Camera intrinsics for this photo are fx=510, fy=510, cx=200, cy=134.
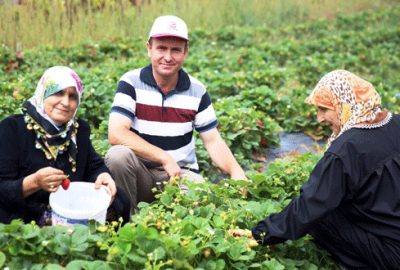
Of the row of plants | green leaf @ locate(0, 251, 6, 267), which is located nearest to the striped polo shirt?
the row of plants

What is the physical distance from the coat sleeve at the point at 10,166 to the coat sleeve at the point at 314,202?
115cm

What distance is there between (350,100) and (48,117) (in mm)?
1493

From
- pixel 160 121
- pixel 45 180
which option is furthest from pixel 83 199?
pixel 160 121

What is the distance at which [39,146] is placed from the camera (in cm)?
246

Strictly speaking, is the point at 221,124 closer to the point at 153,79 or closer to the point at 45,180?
the point at 153,79

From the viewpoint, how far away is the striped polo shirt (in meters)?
3.16

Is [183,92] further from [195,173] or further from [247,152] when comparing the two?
[247,152]

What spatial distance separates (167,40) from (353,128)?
1289mm

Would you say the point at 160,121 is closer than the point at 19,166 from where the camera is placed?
No

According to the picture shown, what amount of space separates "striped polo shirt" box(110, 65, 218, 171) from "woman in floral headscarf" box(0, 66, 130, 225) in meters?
0.59

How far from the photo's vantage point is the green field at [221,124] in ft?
6.81

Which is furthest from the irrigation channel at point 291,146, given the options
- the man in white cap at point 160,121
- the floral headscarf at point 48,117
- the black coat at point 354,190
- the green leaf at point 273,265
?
the floral headscarf at point 48,117

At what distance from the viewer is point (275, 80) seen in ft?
21.5

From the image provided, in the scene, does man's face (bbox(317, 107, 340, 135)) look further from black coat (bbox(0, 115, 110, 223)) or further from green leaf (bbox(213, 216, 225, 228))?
black coat (bbox(0, 115, 110, 223))
